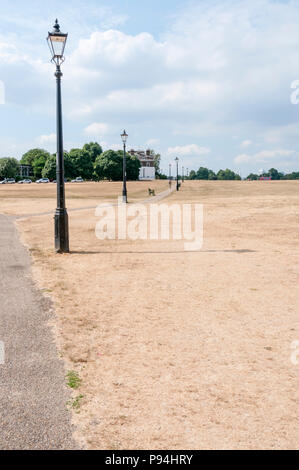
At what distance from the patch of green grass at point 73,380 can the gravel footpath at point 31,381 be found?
6cm

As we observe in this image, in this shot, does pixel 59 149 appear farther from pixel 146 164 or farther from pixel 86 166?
pixel 146 164

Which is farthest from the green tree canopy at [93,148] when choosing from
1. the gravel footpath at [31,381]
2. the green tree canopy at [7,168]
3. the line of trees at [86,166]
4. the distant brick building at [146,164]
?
the gravel footpath at [31,381]

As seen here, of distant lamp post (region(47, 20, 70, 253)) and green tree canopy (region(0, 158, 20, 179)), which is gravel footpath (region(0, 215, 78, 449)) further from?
green tree canopy (region(0, 158, 20, 179))

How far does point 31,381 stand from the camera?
3568 millimetres

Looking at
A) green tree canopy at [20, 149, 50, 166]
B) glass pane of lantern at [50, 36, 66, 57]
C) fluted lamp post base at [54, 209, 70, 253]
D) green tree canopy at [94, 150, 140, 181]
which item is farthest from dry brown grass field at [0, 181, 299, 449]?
green tree canopy at [20, 149, 50, 166]

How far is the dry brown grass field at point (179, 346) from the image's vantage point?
2926mm

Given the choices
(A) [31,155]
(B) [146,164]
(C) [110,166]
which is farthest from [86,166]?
(B) [146,164]

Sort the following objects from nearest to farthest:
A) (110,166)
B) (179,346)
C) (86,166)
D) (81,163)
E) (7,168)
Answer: (179,346) < (7,168) < (110,166) < (81,163) < (86,166)

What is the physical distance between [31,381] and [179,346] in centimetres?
170

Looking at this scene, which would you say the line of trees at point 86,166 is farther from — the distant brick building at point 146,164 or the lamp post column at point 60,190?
the lamp post column at point 60,190

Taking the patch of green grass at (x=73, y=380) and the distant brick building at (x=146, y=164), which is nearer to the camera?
the patch of green grass at (x=73, y=380)

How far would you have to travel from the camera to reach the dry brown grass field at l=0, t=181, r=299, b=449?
9.60 ft
